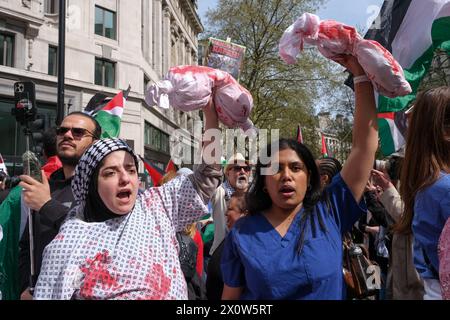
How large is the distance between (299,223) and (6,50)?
21.2 m

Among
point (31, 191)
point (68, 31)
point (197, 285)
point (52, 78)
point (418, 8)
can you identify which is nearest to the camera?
point (31, 191)

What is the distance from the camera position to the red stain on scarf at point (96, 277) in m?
1.82

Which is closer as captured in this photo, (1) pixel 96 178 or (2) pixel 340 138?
(1) pixel 96 178

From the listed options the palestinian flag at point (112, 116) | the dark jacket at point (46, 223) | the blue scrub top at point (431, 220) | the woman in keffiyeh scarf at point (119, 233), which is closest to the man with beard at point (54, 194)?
the dark jacket at point (46, 223)

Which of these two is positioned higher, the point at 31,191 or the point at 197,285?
the point at 31,191

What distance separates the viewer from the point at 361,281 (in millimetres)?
3021

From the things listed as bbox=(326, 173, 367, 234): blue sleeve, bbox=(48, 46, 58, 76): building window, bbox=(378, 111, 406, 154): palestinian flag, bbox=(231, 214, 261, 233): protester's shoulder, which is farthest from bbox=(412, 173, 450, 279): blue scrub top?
bbox=(48, 46, 58, 76): building window

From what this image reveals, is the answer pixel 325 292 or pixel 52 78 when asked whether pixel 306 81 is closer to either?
pixel 52 78

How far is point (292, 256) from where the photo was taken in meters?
1.95

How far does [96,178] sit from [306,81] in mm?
20702

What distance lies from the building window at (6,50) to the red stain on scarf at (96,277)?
67.6 ft

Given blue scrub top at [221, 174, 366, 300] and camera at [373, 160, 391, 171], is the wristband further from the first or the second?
camera at [373, 160, 391, 171]

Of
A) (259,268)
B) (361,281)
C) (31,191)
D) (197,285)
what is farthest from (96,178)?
(361,281)

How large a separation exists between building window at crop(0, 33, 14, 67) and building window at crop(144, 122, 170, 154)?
9.47 meters
